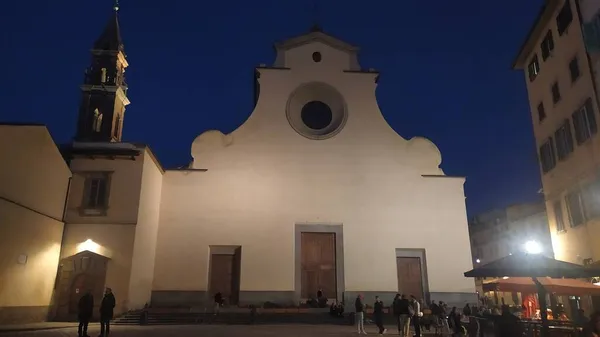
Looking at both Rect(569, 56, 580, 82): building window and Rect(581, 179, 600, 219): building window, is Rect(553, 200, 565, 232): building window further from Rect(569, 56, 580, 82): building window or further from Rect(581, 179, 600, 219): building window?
Rect(569, 56, 580, 82): building window

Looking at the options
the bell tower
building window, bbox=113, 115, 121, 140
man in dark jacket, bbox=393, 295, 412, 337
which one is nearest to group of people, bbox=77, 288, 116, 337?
man in dark jacket, bbox=393, 295, 412, 337

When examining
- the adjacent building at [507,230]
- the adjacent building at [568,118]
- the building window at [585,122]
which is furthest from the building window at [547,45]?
the adjacent building at [507,230]

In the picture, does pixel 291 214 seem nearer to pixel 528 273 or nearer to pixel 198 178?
pixel 198 178

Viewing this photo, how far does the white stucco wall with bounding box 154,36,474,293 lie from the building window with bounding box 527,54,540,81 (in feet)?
19.5

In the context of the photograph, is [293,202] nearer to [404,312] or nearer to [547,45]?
[404,312]

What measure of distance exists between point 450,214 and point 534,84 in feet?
24.7

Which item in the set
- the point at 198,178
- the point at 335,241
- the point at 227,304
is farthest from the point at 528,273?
the point at 198,178

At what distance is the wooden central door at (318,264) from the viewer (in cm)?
2222

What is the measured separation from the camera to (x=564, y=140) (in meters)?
18.3

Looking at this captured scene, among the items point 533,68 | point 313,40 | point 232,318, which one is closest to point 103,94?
point 313,40

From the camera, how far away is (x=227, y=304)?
21.7 meters

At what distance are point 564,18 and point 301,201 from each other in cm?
1400

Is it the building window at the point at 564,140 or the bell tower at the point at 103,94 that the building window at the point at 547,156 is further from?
the bell tower at the point at 103,94

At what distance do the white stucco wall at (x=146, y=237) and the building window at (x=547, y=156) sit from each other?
17.9 m
